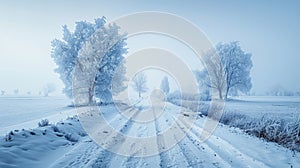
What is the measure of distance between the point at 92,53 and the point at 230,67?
32.5 metres

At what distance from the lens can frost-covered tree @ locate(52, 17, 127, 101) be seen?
93.8 ft

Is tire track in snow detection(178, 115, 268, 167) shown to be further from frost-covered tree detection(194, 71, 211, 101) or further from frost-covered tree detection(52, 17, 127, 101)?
frost-covered tree detection(194, 71, 211, 101)

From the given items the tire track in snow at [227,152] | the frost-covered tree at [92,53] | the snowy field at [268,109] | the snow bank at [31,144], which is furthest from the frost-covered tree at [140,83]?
the tire track in snow at [227,152]

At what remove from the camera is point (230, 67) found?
49844 mm

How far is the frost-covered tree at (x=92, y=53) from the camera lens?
28.6 metres

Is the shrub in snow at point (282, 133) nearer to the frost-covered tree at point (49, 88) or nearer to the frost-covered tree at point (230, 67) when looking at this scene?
the frost-covered tree at point (230, 67)

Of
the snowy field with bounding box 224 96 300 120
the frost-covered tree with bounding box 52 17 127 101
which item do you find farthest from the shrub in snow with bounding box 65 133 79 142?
the frost-covered tree with bounding box 52 17 127 101

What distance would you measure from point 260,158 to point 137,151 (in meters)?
3.83

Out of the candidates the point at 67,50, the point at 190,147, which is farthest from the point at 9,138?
the point at 67,50

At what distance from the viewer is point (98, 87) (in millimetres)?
30391

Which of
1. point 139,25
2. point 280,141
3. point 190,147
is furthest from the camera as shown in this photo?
point 139,25

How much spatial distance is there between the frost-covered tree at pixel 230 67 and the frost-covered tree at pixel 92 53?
85.3 feet

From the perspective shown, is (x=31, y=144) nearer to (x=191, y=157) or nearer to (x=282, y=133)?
(x=191, y=157)

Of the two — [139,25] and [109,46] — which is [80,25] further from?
[139,25]
